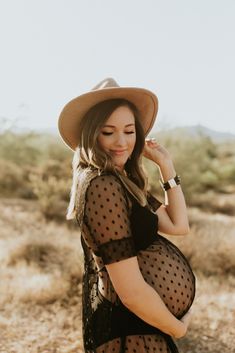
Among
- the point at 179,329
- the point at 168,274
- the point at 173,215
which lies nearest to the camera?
the point at 179,329

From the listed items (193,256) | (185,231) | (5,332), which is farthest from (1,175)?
(185,231)

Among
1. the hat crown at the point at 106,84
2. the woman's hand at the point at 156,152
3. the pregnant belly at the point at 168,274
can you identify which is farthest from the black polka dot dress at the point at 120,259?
the woman's hand at the point at 156,152

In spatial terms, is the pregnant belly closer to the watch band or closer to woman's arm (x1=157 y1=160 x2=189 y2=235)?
woman's arm (x1=157 y1=160 x2=189 y2=235)

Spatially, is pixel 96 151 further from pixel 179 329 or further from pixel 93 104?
pixel 179 329

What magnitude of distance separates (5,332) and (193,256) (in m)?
3.43

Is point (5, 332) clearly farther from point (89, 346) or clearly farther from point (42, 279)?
point (89, 346)

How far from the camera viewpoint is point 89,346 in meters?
2.13

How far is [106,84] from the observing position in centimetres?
222

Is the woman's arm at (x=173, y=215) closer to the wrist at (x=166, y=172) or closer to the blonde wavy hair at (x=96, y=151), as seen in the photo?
the wrist at (x=166, y=172)

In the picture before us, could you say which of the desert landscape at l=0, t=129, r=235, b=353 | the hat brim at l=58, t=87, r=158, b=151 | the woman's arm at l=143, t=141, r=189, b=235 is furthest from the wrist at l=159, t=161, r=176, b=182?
the desert landscape at l=0, t=129, r=235, b=353

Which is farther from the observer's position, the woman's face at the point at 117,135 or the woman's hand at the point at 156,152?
the woman's hand at the point at 156,152

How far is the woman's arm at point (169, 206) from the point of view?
2.59m

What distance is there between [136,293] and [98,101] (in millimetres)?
841

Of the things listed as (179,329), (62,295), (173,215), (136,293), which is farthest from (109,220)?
(62,295)
